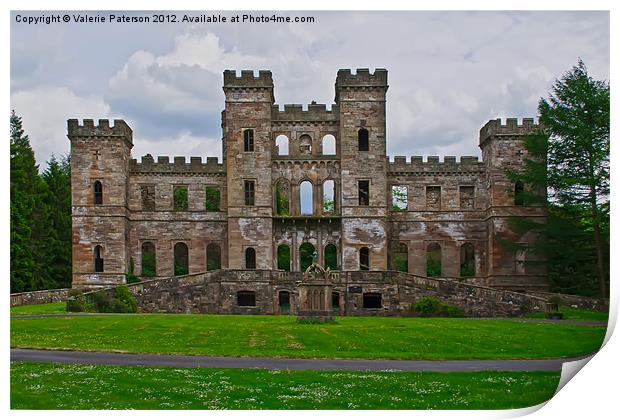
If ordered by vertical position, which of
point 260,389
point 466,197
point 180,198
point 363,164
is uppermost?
point 363,164

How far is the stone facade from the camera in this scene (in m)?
55.6

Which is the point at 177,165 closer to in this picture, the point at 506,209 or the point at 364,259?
the point at 364,259

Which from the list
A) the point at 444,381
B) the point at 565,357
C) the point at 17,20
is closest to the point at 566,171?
the point at 565,357

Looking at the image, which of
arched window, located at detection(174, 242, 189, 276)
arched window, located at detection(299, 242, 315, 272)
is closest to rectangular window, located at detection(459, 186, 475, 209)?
arched window, located at detection(299, 242, 315, 272)

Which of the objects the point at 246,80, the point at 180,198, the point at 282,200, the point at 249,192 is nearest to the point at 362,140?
the point at 249,192

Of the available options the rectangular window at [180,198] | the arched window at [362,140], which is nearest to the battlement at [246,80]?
the arched window at [362,140]

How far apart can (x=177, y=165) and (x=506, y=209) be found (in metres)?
22.9

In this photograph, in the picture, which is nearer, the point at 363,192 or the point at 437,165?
the point at 363,192

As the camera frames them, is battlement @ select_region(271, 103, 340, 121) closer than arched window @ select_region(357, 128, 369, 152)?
No

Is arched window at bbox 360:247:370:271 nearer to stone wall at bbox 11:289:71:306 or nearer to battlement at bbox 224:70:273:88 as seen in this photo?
battlement at bbox 224:70:273:88

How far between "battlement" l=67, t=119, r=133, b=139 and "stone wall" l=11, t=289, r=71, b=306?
13.5 meters

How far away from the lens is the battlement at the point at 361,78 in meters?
55.9

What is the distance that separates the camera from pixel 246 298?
51.5 meters

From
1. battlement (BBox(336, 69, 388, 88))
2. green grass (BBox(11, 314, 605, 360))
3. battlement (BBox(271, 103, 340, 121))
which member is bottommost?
green grass (BBox(11, 314, 605, 360))
